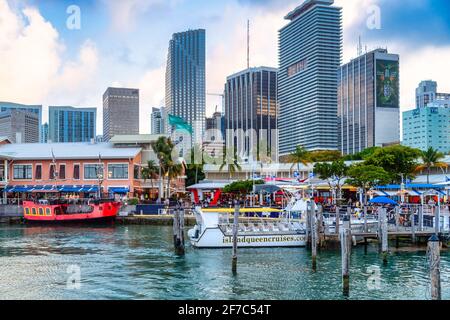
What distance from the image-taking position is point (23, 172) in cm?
7725

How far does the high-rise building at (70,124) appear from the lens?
17688 cm

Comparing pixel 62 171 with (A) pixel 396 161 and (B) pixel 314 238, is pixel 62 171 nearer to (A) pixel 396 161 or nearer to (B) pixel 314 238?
(A) pixel 396 161

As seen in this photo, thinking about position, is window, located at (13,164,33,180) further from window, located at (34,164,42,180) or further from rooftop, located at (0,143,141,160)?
rooftop, located at (0,143,141,160)

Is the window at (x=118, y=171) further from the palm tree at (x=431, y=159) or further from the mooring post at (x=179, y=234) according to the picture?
the palm tree at (x=431, y=159)

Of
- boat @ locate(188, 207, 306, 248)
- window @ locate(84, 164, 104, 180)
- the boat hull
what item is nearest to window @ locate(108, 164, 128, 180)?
window @ locate(84, 164, 104, 180)

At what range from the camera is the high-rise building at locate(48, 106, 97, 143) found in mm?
176875

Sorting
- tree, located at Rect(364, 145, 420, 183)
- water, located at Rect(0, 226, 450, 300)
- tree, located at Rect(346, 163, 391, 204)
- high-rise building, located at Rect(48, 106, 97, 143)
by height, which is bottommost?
water, located at Rect(0, 226, 450, 300)

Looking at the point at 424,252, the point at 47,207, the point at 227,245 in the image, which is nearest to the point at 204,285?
the point at 227,245

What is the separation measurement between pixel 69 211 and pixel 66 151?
18797mm

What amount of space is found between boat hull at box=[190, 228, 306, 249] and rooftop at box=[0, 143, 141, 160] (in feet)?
127

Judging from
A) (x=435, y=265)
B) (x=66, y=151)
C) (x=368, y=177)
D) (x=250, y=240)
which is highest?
(x=66, y=151)

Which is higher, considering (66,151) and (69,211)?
→ (66,151)

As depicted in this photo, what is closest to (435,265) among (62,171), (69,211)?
(69,211)

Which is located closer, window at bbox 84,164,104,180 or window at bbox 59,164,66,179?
window at bbox 84,164,104,180
